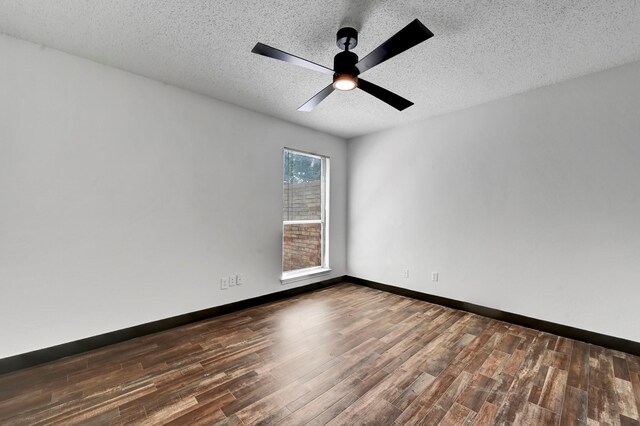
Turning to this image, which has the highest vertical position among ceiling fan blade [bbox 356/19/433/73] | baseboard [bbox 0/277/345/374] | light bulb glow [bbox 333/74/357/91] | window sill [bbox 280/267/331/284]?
ceiling fan blade [bbox 356/19/433/73]

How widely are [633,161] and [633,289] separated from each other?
3.79 ft

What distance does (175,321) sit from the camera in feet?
9.46

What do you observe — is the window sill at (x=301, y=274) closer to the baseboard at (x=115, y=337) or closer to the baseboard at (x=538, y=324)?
the baseboard at (x=115, y=337)

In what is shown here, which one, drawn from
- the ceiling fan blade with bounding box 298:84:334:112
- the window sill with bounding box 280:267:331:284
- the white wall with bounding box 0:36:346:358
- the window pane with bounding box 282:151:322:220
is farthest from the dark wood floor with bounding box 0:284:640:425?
the ceiling fan blade with bounding box 298:84:334:112

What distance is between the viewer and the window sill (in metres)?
3.88

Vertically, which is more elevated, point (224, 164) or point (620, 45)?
point (620, 45)

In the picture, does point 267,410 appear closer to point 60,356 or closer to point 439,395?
point 439,395

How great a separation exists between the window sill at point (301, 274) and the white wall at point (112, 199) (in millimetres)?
403

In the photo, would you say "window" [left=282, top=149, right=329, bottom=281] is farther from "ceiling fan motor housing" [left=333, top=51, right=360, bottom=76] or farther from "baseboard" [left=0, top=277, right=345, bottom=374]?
"ceiling fan motor housing" [left=333, top=51, right=360, bottom=76]

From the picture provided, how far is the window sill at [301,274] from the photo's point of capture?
388cm

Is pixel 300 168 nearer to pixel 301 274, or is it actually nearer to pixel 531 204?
pixel 301 274

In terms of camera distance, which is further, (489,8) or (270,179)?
(270,179)

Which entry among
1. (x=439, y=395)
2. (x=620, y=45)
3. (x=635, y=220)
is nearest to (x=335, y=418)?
(x=439, y=395)

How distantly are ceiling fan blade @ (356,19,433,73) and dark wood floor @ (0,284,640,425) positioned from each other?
229 centimetres
